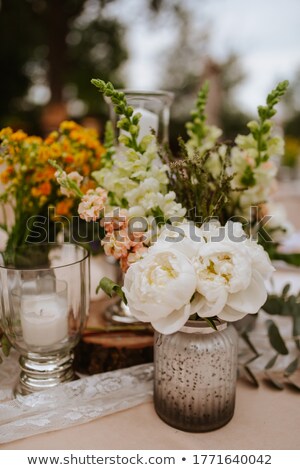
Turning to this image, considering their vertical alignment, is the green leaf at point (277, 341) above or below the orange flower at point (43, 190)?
below

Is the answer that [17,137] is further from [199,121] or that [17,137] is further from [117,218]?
[199,121]

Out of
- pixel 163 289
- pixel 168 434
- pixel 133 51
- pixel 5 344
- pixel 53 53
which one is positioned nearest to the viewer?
pixel 163 289

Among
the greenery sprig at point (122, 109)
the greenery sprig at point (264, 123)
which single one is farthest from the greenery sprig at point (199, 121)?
the greenery sprig at point (122, 109)

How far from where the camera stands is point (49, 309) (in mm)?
794

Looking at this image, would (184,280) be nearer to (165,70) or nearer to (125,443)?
(125,443)

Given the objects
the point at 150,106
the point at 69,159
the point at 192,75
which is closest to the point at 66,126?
the point at 69,159

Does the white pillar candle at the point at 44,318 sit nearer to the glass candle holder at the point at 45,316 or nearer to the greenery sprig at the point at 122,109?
the glass candle holder at the point at 45,316

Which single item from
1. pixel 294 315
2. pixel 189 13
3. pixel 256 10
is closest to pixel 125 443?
pixel 294 315

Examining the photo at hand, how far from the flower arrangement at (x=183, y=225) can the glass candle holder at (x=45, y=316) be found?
10 centimetres

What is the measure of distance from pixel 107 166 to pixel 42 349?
38 centimetres

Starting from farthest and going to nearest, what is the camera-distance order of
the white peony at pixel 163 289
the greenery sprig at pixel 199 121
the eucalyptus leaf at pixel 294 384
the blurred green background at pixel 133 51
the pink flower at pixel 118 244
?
the blurred green background at pixel 133 51 < the greenery sprig at pixel 199 121 < the eucalyptus leaf at pixel 294 384 < the pink flower at pixel 118 244 < the white peony at pixel 163 289

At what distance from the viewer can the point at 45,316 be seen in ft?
2.57

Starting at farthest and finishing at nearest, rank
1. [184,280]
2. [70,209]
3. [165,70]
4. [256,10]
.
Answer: [165,70] < [256,10] < [70,209] < [184,280]

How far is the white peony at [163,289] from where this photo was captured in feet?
1.98
